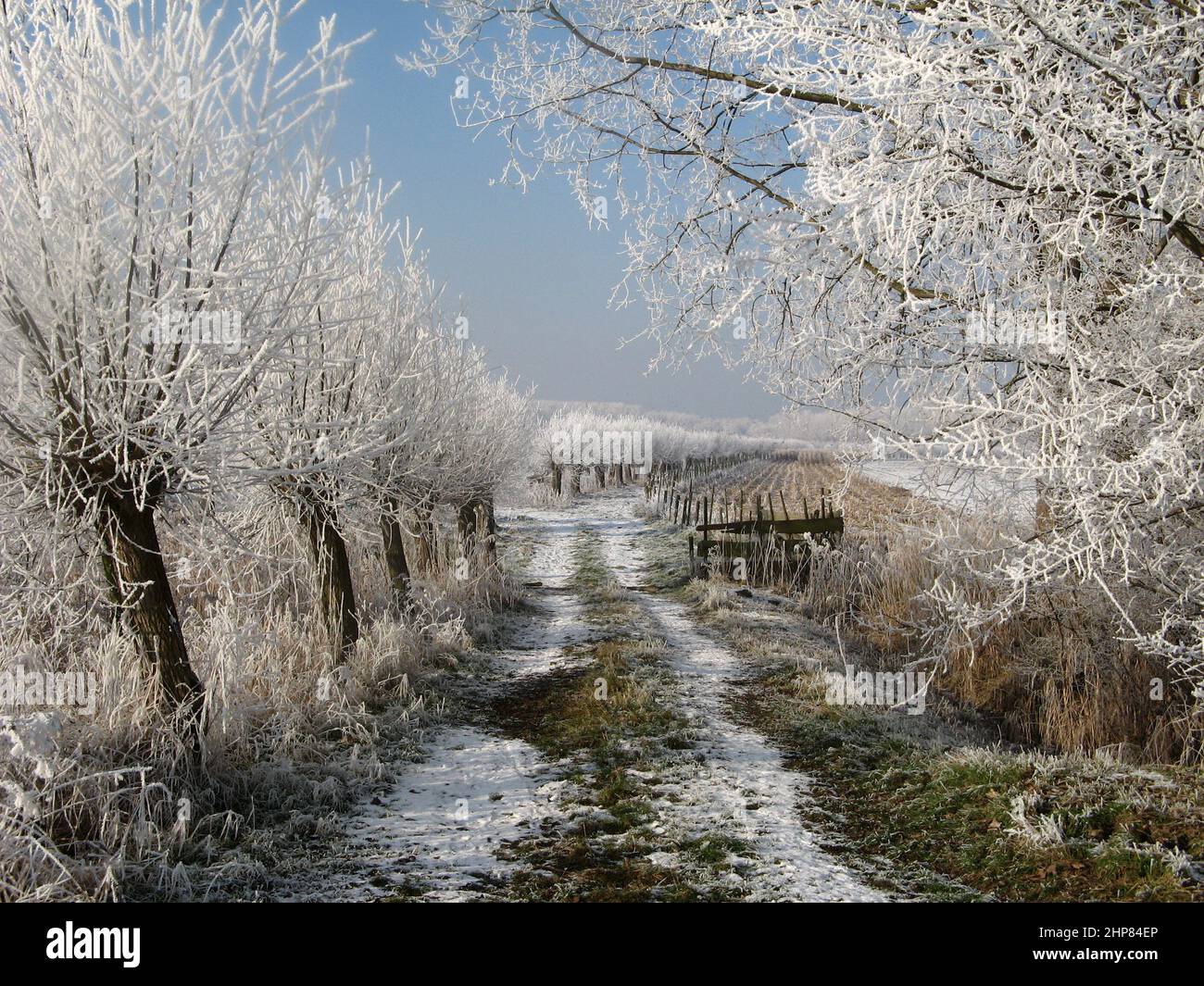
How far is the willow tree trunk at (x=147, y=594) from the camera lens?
487cm

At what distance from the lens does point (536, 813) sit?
5.23m

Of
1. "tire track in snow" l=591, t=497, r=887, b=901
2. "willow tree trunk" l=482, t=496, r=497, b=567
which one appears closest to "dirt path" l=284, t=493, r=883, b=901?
"tire track in snow" l=591, t=497, r=887, b=901

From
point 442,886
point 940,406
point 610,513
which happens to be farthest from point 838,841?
point 610,513

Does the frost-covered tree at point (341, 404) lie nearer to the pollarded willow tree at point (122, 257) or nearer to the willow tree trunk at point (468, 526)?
the pollarded willow tree at point (122, 257)

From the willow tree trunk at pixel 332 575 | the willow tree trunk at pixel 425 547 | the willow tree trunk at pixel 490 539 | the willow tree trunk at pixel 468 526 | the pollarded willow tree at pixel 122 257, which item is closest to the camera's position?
the pollarded willow tree at pixel 122 257

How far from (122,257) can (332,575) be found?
479 centimetres

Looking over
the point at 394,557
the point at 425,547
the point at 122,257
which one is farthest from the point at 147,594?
the point at 425,547

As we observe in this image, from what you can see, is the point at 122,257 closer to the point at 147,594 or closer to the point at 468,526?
the point at 147,594

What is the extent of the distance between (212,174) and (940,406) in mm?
4624

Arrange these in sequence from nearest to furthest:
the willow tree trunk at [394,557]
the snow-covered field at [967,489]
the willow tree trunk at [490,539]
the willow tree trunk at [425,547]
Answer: the snow-covered field at [967,489] → the willow tree trunk at [394,557] → the willow tree trunk at [425,547] → the willow tree trunk at [490,539]

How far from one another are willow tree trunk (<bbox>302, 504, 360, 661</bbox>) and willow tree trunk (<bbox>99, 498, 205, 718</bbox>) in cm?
315

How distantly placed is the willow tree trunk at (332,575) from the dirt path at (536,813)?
1.65 meters

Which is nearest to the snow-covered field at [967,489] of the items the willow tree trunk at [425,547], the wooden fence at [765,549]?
the wooden fence at [765,549]

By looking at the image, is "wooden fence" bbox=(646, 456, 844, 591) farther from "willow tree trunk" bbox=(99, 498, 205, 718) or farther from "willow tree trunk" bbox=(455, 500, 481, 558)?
"willow tree trunk" bbox=(99, 498, 205, 718)
